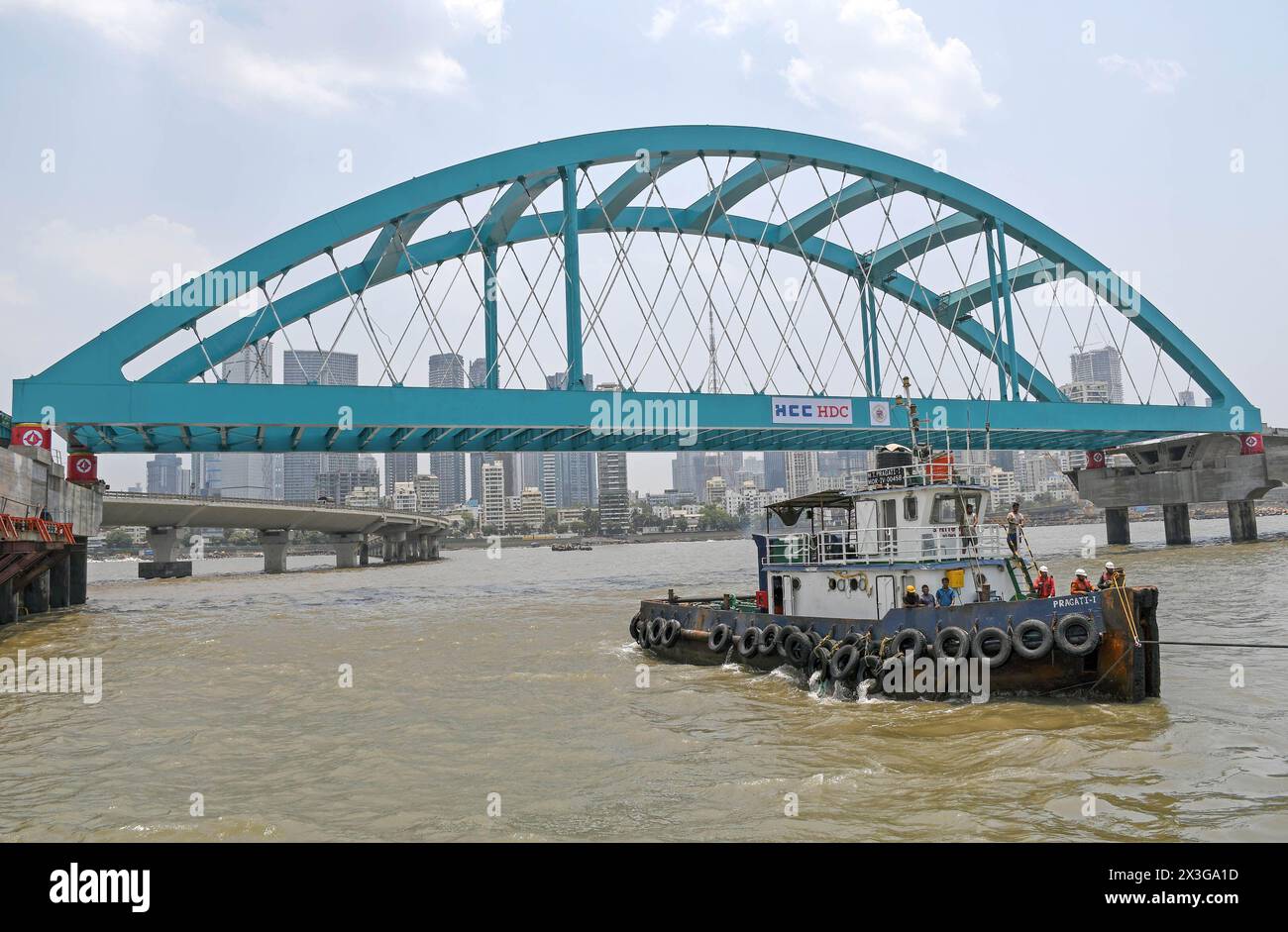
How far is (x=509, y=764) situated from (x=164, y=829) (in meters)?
3.86

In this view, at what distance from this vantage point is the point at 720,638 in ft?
62.0

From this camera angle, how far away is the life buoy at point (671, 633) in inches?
795

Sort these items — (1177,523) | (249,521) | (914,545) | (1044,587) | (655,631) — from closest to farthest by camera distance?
(1044,587), (914,545), (655,631), (1177,523), (249,521)

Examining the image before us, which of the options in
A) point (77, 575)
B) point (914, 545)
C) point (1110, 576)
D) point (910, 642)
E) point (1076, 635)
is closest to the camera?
point (1076, 635)

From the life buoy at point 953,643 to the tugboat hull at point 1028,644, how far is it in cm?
2

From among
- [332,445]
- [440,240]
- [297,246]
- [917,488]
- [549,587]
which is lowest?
[549,587]

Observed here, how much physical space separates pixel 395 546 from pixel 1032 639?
317 ft

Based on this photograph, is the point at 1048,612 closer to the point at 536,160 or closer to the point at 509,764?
the point at 509,764

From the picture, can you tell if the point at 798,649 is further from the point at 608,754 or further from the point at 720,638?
the point at 608,754

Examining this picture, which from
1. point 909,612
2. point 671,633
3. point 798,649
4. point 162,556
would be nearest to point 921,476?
point 909,612

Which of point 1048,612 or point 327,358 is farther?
point 327,358

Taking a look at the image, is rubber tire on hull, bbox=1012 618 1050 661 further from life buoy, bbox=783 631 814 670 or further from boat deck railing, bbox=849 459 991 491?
life buoy, bbox=783 631 814 670
